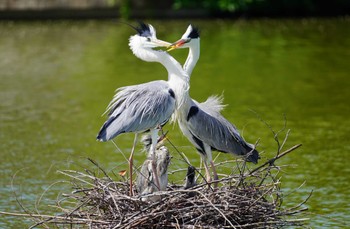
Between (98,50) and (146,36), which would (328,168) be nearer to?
(146,36)

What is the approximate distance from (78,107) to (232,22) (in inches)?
425

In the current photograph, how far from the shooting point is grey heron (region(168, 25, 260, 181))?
8406 millimetres

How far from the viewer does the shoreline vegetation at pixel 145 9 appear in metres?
24.7

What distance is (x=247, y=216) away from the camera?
7.55 m

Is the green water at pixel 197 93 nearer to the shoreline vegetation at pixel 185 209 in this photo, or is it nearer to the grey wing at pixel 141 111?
the grey wing at pixel 141 111

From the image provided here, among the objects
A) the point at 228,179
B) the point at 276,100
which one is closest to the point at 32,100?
the point at 276,100

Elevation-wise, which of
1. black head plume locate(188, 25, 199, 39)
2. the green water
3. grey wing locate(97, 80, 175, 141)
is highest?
black head plume locate(188, 25, 199, 39)

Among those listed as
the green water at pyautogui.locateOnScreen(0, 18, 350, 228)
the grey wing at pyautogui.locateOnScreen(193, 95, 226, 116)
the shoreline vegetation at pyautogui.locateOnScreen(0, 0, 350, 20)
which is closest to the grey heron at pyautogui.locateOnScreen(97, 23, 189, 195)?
the green water at pyautogui.locateOnScreen(0, 18, 350, 228)

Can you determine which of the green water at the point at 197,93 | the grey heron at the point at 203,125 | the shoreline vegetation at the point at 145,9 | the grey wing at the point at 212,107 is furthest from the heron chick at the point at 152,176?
the shoreline vegetation at the point at 145,9

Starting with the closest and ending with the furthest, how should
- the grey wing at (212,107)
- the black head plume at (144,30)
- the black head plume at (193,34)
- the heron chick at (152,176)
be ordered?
the heron chick at (152,176) < the black head plume at (144,30) < the black head plume at (193,34) < the grey wing at (212,107)

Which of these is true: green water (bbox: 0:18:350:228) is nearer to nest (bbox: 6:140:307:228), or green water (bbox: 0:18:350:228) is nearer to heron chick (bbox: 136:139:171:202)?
heron chick (bbox: 136:139:171:202)

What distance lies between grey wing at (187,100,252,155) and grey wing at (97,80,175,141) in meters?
0.42

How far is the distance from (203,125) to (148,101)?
729 millimetres

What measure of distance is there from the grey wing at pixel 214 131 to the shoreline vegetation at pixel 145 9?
1583 centimetres
